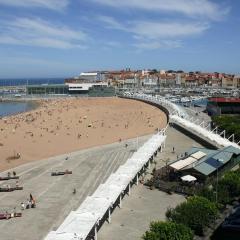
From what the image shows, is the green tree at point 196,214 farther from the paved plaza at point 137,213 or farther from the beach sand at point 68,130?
the beach sand at point 68,130

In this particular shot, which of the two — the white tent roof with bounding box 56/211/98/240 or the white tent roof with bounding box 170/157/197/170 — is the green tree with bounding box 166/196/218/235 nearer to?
the white tent roof with bounding box 56/211/98/240

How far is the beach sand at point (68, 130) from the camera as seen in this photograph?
47.6 meters

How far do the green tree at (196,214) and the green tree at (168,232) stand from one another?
7.82 ft

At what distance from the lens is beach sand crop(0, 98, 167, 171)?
4759cm

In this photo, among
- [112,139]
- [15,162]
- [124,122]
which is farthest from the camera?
[124,122]

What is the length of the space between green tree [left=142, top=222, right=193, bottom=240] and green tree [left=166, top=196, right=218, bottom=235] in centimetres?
238

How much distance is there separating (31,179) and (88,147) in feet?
47.2

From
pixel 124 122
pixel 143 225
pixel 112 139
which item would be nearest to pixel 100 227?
pixel 143 225

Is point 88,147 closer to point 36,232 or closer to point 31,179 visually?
point 31,179

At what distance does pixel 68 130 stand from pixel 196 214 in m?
43.7

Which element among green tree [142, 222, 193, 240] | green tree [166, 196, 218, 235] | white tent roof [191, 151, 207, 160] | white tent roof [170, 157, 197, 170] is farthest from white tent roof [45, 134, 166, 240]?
green tree [166, 196, 218, 235]

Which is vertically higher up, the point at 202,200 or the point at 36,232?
the point at 202,200

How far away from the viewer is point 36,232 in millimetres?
23547

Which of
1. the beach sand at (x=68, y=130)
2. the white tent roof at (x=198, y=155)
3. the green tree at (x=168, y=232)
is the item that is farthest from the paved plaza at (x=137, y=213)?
the beach sand at (x=68, y=130)
